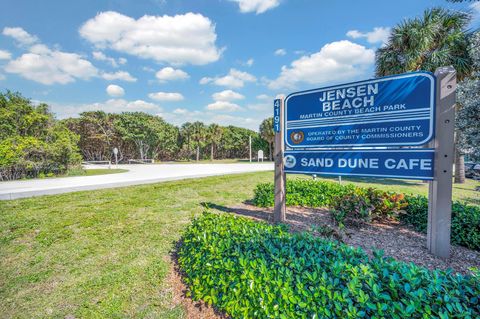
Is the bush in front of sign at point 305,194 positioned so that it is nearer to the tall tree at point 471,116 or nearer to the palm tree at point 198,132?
the tall tree at point 471,116

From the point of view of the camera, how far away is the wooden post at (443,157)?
9.97 ft

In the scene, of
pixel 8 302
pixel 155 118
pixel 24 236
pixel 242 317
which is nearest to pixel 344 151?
pixel 242 317

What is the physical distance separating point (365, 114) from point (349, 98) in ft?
1.27

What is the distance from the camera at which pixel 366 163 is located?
12.0 feet

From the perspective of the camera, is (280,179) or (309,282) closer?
(309,282)

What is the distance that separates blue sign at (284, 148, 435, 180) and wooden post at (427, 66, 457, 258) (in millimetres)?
115

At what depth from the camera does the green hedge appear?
1456 mm

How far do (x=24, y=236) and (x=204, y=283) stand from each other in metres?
4.28

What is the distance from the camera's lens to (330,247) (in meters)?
2.25

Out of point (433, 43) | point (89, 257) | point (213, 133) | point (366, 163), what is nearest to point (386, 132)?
point (366, 163)

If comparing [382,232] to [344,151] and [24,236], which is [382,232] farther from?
[24,236]

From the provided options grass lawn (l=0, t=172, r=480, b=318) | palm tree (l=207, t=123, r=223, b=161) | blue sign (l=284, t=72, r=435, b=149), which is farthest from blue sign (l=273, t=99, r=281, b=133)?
palm tree (l=207, t=123, r=223, b=161)

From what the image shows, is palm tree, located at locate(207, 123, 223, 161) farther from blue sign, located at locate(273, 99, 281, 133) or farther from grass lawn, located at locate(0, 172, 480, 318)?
blue sign, located at locate(273, 99, 281, 133)

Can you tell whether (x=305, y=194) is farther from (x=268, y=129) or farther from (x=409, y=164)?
(x=268, y=129)
